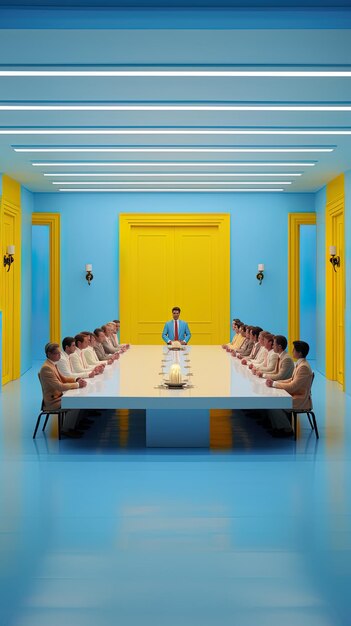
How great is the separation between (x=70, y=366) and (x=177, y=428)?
5.85 ft

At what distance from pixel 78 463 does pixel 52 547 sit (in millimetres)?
2254

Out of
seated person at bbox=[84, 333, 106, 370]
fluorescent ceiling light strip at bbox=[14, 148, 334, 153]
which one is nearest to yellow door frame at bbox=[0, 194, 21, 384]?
fluorescent ceiling light strip at bbox=[14, 148, 334, 153]

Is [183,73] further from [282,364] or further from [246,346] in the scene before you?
[246,346]

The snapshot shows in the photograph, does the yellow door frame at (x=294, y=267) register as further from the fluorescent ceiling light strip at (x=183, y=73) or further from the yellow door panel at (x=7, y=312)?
the fluorescent ceiling light strip at (x=183, y=73)

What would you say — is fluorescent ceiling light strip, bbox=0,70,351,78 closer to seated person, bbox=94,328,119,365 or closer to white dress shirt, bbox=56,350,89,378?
white dress shirt, bbox=56,350,89,378

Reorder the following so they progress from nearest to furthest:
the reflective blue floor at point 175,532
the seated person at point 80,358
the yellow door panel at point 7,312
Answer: the reflective blue floor at point 175,532, the seated person at point 80,358, the yellow door panel at point 7,312

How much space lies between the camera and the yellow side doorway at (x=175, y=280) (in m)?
14.7

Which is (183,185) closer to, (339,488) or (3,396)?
(3,396)

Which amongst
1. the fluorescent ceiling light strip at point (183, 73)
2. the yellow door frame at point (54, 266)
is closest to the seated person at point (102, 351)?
the yellow door frame at point (54, 266)

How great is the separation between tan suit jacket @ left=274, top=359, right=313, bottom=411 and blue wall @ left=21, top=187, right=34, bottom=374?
23.3 ft

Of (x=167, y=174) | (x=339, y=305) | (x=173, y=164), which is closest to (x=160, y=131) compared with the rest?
(x=173, y=164)

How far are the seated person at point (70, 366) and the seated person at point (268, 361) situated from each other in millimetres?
1830

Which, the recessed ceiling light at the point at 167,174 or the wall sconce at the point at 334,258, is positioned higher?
the recessed ceiling light at the point at 167,174

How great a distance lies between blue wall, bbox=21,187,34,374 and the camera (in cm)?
1380
